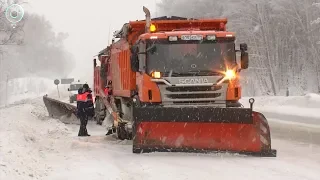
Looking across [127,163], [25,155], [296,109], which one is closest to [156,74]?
[127,163]

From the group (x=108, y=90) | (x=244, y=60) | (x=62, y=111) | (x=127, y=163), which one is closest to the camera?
(x=127, y=163)

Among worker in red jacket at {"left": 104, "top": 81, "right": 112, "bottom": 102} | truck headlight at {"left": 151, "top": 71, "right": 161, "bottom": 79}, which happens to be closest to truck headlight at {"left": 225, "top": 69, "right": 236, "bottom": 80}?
truck headlight at {"left": 151, "top": 71, "right": 161, "bottom": 79}

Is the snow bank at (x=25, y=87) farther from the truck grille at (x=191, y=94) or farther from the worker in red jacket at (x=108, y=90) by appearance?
the truck grille at (x=191, y=94)

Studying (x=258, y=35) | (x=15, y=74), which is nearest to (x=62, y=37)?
(x=15, y=74)

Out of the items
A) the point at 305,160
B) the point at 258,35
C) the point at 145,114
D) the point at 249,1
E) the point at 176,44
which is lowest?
the point at 305,160

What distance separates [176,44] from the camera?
10367 millimetres

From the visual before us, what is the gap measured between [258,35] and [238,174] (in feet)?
107

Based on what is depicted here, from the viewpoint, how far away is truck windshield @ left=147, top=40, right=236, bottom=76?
1024cm

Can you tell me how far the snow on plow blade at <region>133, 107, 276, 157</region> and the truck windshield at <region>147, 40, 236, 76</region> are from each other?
115 cm

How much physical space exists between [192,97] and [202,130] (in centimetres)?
78

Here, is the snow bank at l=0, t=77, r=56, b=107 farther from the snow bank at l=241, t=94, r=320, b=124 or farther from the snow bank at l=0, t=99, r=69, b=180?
the snow bank at l=0, t=99, r=69, b=180

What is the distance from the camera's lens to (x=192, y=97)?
32.8ft

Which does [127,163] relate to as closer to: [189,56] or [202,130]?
[202,130]

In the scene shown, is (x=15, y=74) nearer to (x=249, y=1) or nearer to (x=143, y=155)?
(x=249, y=1)
